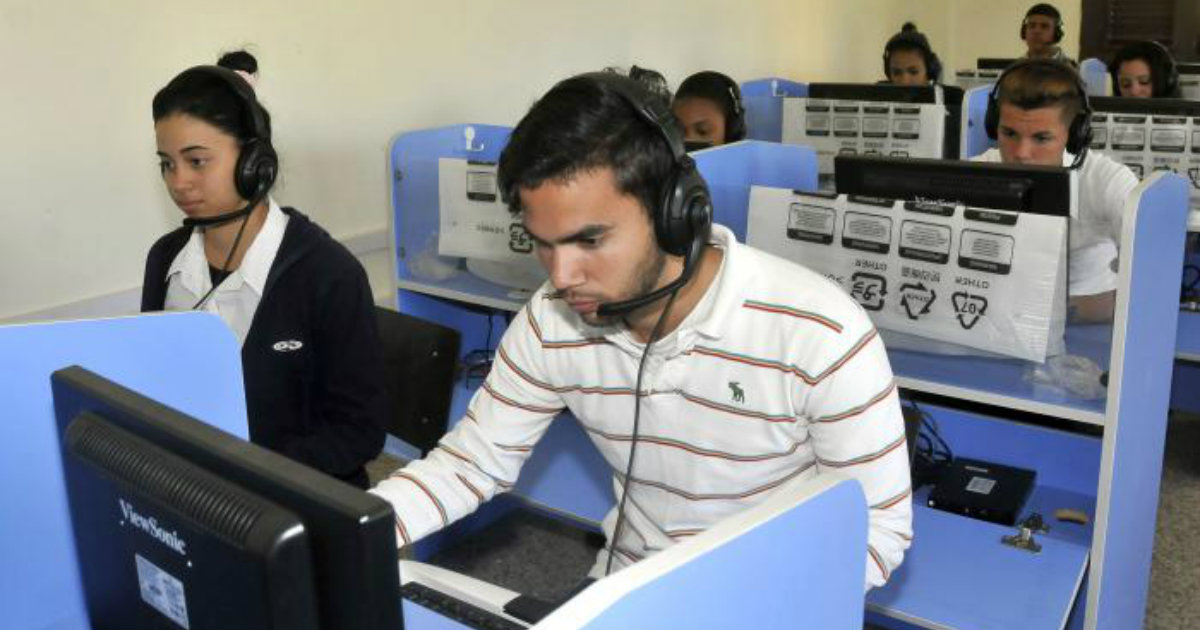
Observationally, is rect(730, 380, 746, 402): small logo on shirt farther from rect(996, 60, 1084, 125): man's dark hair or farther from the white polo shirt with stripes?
rect(996, 60, 1084, 125): man's dark hair

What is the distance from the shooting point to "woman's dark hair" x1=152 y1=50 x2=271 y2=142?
1.67m

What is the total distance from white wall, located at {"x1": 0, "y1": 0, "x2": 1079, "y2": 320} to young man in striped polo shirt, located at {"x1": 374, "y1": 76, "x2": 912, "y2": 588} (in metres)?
1.57

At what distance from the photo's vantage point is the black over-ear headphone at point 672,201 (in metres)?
1.15

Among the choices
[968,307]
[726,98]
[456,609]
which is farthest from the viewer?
[726,98]

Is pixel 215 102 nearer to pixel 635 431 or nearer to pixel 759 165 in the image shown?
pixel 635 431

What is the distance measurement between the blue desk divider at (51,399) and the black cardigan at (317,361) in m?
0.47

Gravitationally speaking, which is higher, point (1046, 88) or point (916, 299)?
point (1046, 88)

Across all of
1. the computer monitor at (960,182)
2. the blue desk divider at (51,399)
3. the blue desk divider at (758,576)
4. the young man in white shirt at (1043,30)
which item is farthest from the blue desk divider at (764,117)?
the blue desk divider at (758,576)

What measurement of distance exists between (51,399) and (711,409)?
2.09ft

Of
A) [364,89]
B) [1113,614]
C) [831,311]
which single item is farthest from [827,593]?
[364,89]

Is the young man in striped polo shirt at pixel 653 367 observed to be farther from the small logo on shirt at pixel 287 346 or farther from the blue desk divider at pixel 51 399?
the small logo on shirt at pixel 287 346

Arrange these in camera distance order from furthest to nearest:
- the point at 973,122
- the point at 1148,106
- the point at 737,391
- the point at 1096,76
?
the point at 1096,76
the point at 973,122
the point at 1148,106
the point at 737,391

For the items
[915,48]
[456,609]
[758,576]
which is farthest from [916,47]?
[758,576]

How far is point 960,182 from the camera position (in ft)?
6.14
